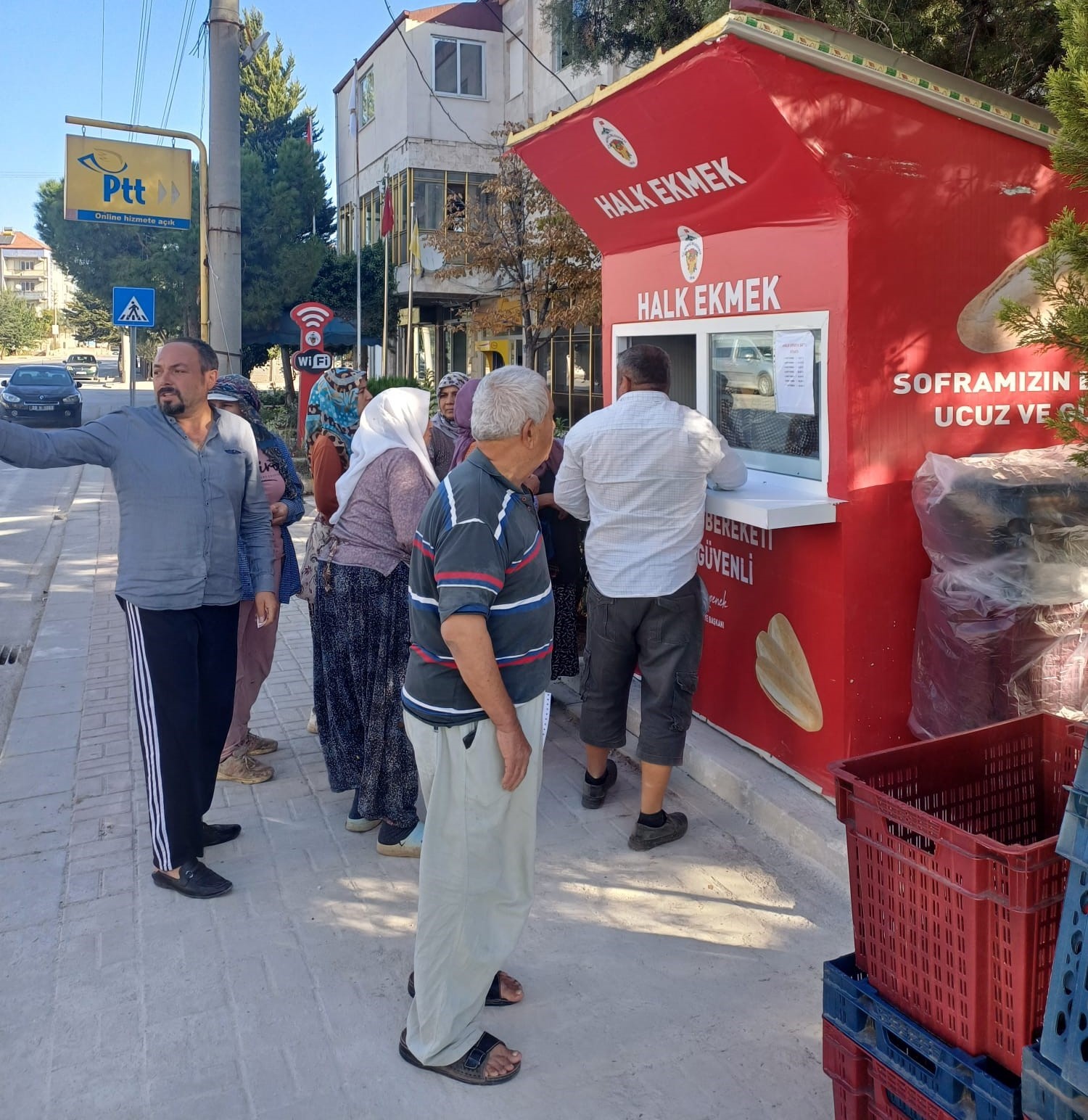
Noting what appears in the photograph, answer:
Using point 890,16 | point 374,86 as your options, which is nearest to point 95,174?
point 890,16

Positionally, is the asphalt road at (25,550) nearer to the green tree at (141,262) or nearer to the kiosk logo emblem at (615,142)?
the kiosk logo emblem at (615,142)

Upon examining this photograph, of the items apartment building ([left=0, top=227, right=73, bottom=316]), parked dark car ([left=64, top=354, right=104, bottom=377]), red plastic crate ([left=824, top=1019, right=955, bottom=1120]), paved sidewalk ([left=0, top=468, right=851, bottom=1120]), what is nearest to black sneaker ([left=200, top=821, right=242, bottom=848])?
paved sidewalk ([left=0, top=468, right=851, bottom=1120])

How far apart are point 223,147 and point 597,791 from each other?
7.38 metres

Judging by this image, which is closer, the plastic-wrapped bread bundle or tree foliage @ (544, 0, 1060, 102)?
the plastic-wrapped bread bundle

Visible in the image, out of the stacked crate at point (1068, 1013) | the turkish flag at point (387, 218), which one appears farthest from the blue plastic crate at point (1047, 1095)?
the turkish flag at point (387, 218)

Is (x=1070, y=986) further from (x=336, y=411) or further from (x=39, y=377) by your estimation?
(x=39, y=377)

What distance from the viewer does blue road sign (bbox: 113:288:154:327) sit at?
14.0m

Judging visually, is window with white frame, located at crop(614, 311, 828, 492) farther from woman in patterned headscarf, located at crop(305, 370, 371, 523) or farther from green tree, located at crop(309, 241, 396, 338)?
green tree, located at crop(309, 241, 396, 338)

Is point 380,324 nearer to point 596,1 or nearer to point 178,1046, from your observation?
point 596,1

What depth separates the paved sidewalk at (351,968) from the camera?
252cm

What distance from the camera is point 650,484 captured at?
365 cm

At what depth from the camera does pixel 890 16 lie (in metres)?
5.03

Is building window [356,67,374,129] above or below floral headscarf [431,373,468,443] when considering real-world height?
above

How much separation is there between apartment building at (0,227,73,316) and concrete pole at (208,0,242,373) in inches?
5026
